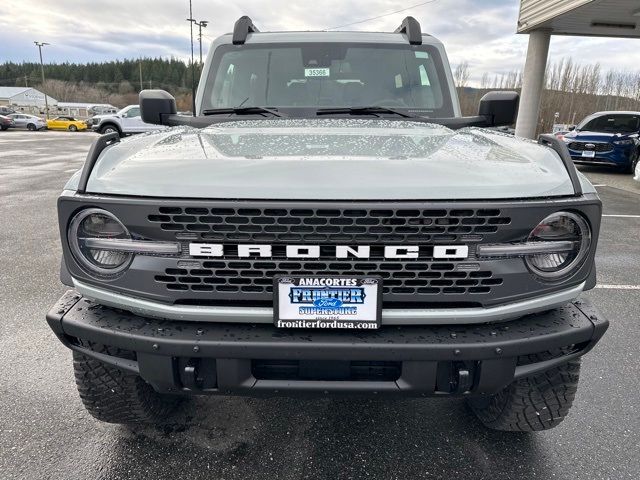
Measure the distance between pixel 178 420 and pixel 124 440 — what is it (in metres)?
0.27

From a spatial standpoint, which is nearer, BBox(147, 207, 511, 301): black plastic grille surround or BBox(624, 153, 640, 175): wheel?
BBox(147, 207, 511, 301): black plastic grille surround

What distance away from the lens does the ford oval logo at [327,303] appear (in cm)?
174

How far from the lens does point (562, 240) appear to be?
1.82 metres

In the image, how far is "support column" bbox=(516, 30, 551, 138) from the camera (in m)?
15.5

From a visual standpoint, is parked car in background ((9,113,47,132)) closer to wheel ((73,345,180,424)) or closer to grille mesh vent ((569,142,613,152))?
grille mesh vent ((569,142,613,152))

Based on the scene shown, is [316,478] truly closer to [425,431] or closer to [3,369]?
[425,431]

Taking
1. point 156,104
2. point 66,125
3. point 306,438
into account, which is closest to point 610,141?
point 156,104

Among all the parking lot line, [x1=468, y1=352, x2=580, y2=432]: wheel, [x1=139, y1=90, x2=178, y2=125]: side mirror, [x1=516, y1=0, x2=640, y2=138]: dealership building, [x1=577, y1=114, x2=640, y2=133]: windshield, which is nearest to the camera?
[x1=468, y1=352, x2=580, y2=432]: wheel

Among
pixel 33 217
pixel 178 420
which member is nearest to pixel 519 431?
pixel 178 420

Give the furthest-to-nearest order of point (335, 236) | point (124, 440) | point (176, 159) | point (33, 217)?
point (33, 217)
point (124, 440)
point (176, 159)
point (335, 236)

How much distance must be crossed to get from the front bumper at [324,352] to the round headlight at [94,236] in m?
0.19

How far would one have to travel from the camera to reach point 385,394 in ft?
5.96

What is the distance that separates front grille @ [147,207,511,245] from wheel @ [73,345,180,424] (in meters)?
0.85

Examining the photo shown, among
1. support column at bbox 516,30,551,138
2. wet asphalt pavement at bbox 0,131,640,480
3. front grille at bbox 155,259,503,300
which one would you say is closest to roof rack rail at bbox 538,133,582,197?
front grille at bbox 155,259,503,300
